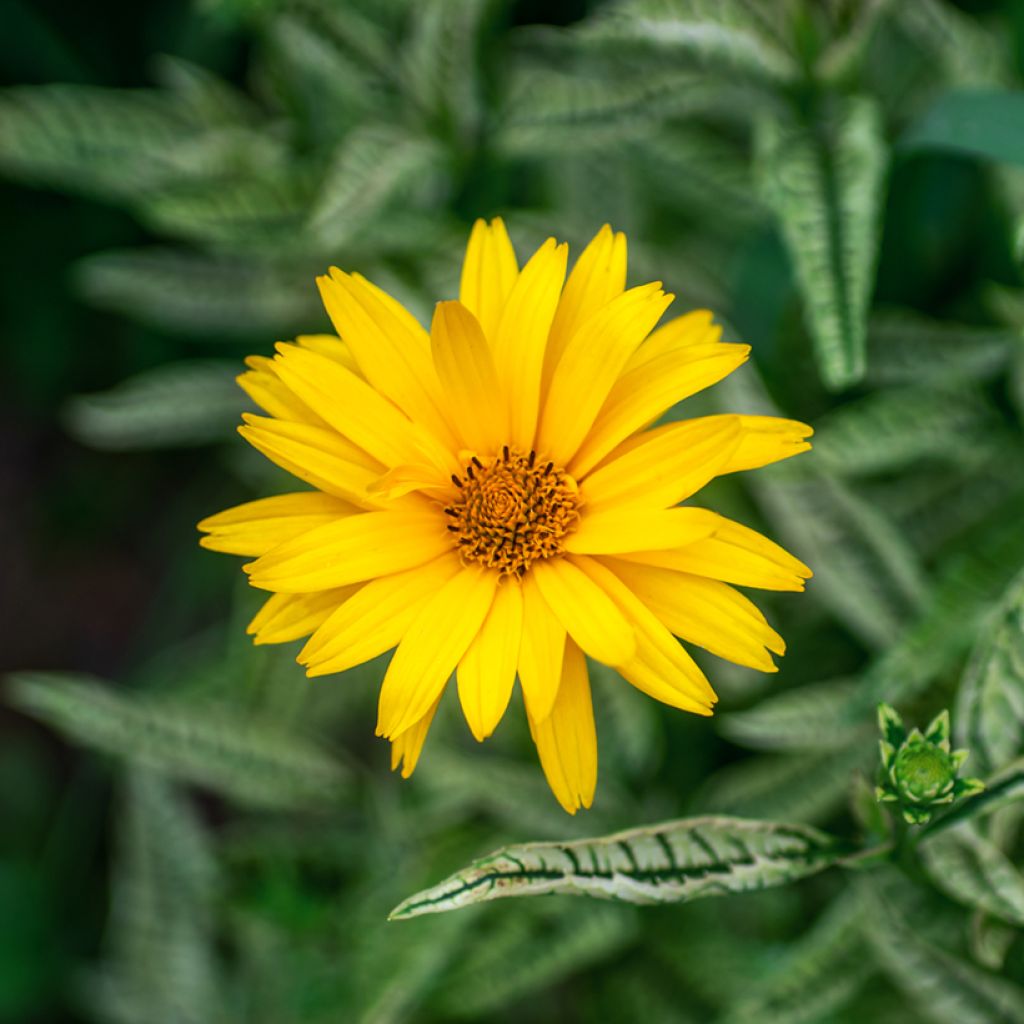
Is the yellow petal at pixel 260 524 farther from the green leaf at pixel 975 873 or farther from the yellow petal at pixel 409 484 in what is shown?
the green leaf at pixel 975 873

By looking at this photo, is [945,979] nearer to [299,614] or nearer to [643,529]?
[643,529]

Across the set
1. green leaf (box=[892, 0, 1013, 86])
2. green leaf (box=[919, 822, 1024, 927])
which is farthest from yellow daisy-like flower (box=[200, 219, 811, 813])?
green leaf (box=[892, 0, 1013, 86])

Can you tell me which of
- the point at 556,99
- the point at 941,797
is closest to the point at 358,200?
the point at 556,99

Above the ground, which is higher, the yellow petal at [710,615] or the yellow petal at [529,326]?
the yellow petal at [529,326]

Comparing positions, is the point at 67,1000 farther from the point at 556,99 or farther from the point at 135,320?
the point at 556,99

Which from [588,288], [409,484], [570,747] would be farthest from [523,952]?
[588,288]

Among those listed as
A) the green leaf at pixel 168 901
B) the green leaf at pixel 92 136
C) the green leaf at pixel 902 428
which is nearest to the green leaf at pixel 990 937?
the green leaf at pixel 902 428

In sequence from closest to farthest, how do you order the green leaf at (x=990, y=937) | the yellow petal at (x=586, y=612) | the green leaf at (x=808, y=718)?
1. the yellow petal at (x=586, y=612)
2. the green leaf at (x=990, y=937)
3. the green leaf at (x=808, y=718)
